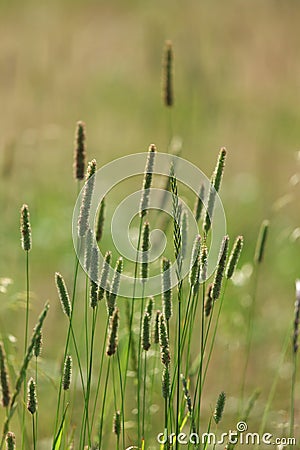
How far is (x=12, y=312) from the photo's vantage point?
11.8 feet

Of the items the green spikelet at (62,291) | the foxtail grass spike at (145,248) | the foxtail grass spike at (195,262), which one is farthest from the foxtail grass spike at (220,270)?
the green spikelet at (62,291)

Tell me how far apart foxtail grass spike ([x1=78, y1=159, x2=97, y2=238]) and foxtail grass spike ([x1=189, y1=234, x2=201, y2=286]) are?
191mm

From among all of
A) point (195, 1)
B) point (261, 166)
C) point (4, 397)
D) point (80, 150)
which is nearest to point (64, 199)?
point (261, 166)

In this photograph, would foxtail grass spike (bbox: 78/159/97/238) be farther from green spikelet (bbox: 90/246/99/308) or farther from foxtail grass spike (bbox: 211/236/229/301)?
foxtail grass spike (bbox: 211/236/229/301)

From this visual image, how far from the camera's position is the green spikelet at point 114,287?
143 centimetres

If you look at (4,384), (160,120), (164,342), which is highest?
(160,120)

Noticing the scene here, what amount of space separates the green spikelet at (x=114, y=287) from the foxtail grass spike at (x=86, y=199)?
0.08 m

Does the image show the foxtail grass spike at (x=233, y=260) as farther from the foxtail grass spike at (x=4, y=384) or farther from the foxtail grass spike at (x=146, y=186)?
the foxtail grass spike at (x=4, y=384)

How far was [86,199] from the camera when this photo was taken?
4.63 feet

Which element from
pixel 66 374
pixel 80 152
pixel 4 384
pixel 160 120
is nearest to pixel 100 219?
pixel 80 152

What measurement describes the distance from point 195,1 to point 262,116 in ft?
10.4

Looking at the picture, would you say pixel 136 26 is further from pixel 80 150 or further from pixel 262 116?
pixel 80 150

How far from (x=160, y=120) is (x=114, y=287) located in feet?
16.8

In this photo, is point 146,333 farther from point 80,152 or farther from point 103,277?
point 80,152
